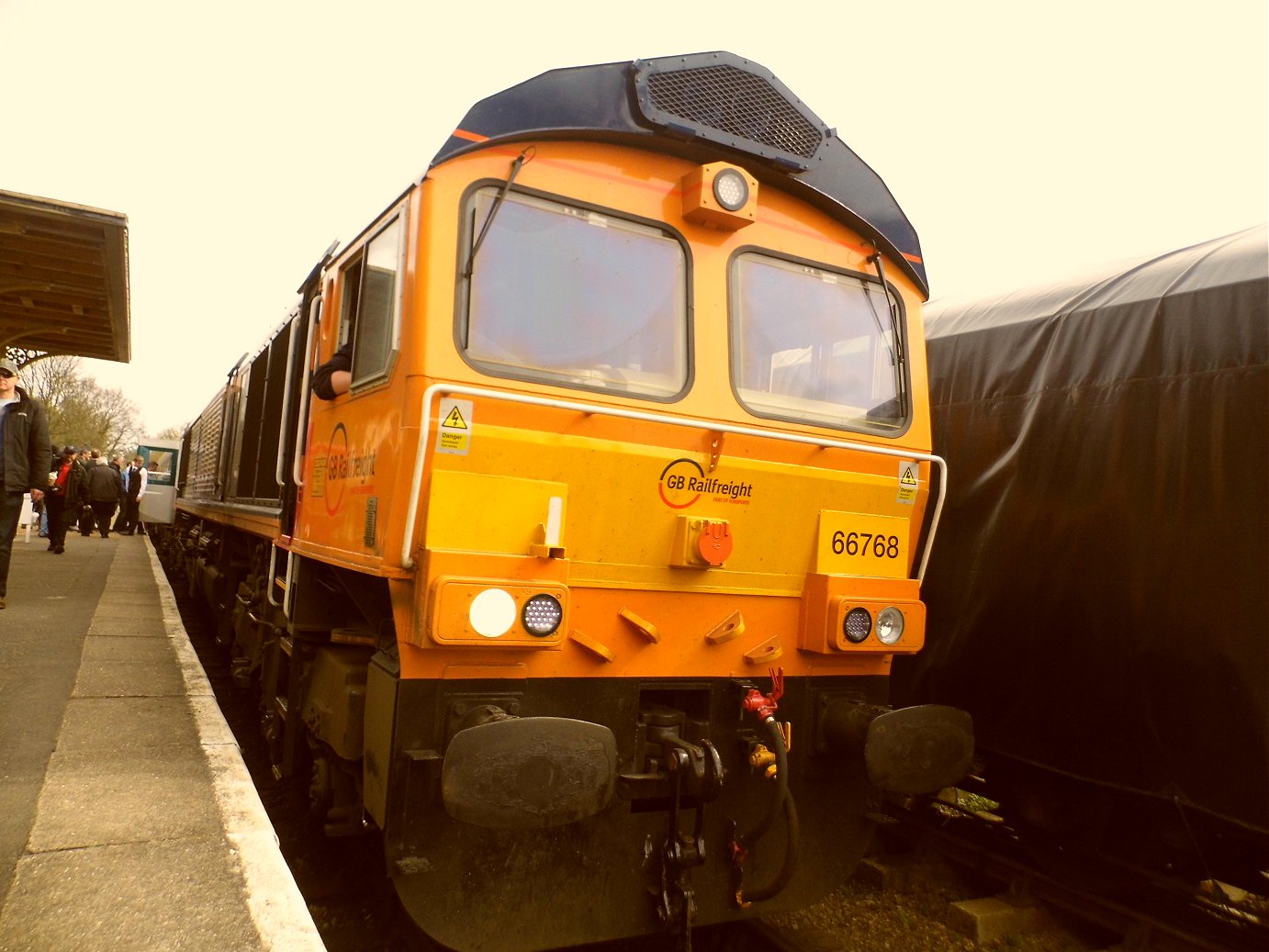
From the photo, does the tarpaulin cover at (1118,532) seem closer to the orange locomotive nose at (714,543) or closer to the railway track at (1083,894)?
the railway track at (1083,894)

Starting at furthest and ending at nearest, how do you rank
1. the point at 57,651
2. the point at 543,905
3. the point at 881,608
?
the point at 57,651 → the point at 881,608 → the point at 543,905

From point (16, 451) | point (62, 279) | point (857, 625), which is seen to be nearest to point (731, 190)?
point (857, 625)

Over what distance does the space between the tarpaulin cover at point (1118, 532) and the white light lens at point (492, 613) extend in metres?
2.66

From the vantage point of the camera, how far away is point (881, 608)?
3838mm

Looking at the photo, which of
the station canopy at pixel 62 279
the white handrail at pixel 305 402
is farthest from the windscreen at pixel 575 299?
the station canopy at pixel 62 279

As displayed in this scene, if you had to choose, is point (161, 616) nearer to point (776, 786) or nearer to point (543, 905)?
point (543, 905)

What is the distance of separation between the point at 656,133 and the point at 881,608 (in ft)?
6.74

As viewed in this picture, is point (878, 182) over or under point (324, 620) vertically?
over

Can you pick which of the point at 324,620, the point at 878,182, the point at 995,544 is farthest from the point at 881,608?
the point at 324,620

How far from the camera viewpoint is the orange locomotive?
10.2ft

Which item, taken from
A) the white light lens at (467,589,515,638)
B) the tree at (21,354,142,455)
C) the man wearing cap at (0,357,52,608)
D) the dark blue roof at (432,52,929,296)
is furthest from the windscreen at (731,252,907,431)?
the tree at (21,354,142,455)

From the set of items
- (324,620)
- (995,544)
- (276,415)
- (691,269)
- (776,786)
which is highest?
(691,269)

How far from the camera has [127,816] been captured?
11.1 ft

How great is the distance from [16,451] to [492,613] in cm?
568
